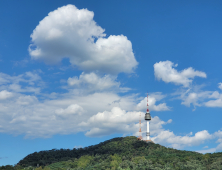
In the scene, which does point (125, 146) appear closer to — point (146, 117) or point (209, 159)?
point (146, 117)

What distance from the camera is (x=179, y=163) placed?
76000 millimetres

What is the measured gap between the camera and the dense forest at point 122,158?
76050 millimetres

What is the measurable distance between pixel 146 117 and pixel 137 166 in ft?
183

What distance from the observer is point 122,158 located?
99.9m

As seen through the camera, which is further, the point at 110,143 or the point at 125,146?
the point at 110,143

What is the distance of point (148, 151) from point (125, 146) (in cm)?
1923

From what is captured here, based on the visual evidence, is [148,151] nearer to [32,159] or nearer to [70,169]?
[70,169]

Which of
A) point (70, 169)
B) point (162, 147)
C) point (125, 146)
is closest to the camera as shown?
point (70, 169)

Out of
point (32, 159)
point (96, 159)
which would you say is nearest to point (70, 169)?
point (96, 159)

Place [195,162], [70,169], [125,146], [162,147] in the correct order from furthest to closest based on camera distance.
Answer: [125,146] < [162,147] < [70,169] < [195,162]

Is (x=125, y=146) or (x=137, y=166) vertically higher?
(x=125, y=146)

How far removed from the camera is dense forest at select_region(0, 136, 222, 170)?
76.1 m

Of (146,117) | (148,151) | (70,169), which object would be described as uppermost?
(146,117)

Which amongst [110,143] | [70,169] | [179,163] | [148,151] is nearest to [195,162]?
[179,163]
